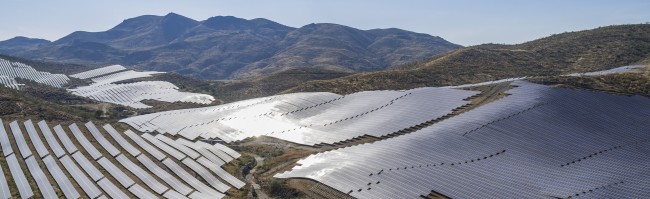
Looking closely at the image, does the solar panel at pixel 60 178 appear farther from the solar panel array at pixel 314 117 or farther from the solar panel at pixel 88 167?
the solar panel array at pixel 314 117

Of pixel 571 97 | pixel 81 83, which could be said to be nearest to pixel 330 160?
pixel 571 97

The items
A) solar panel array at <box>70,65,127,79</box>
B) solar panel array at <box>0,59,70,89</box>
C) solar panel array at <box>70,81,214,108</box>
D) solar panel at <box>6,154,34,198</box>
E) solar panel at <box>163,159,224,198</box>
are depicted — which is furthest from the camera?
solar panel array at <box>70,65,127,79</box>

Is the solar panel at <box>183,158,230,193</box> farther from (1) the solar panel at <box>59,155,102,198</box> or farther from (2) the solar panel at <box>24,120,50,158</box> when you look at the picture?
(2) the solar panel at <box>24,120,50,158</box>

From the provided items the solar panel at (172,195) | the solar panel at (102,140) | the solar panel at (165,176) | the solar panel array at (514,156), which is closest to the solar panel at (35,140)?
the solar panel at (102,140)

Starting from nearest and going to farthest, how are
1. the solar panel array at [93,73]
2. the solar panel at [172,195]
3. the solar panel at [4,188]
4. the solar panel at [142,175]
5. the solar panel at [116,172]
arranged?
the solar panel at [4,188] → the solar panel at [172,195] → the solar panel at [142,175] → the solar panel at [116,172] → the solar panel array at [93,73]

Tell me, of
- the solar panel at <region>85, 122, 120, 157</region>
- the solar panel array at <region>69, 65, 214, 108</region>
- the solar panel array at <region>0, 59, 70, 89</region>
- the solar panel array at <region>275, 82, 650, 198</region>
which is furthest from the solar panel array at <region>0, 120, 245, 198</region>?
the solar panel array at <region>0, 59, 70, 89</region>
